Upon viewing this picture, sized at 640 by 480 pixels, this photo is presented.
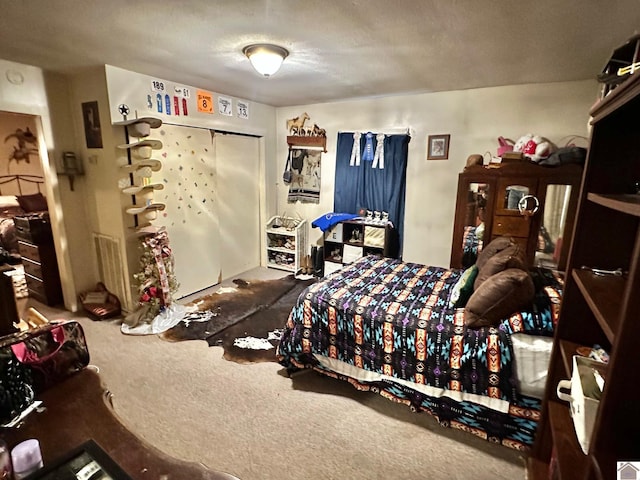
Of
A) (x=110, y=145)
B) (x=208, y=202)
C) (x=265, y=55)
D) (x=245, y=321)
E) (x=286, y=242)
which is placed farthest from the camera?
(x=286, y=242)

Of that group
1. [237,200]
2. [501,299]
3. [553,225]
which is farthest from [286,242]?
[501,299]

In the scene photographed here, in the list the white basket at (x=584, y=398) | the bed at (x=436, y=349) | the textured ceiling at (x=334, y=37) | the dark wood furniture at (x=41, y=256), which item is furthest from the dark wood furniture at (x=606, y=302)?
the dark wood furniture at (x=41, y=256)

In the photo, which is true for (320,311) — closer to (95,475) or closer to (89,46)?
(95,475)

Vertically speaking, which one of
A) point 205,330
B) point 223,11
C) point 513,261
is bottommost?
point 205,330

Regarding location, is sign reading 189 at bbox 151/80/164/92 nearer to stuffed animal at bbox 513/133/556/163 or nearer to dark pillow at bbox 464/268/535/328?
dark pillow at bbox 464/268/535/328

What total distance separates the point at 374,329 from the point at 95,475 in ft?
4.87

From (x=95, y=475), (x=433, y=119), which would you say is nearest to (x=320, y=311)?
(x=95, y=475)

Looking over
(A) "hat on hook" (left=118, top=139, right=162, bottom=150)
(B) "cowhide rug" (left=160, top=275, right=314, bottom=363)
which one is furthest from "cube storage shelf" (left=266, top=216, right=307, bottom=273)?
(A) "hat on hook" (left=118, top=139, right=162, bottom=150)

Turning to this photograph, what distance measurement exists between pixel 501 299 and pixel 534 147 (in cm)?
205

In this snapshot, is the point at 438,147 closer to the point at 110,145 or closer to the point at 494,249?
the point at 494,249

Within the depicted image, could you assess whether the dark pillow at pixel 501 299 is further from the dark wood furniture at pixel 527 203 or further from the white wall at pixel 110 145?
the white wall at pixel 110 145

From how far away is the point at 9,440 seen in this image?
100cm

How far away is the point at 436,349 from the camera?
6.12ft

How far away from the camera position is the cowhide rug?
277cm
